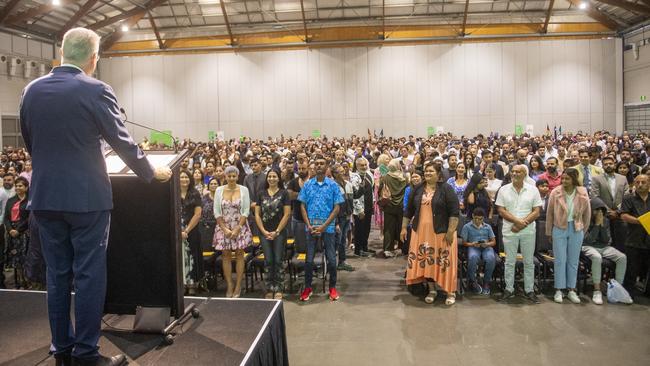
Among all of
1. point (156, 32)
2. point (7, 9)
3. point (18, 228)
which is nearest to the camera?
point (18, 228)

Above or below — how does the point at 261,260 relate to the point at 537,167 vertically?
below

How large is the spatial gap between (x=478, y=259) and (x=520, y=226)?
65cm

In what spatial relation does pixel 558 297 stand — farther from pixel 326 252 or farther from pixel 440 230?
pixel 326 252

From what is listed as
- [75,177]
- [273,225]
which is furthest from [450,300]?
[75,177]

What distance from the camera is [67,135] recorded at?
1.91 m

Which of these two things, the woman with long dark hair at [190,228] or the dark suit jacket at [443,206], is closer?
the dark suit jacket at [443,206]

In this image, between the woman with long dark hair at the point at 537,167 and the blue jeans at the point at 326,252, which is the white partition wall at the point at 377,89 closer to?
the woman with long dark hair at the point at 537,167

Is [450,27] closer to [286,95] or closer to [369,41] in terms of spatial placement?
[369,41]

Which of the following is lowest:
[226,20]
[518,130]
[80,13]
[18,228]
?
[18,228]

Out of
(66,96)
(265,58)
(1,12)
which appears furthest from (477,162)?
(1,12)

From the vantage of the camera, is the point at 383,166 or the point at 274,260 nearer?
the point at 274,260

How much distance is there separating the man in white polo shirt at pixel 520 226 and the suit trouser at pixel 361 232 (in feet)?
8.46

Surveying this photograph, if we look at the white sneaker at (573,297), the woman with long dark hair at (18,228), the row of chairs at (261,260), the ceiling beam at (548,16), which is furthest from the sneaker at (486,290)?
the ceiling beam at (548,16)

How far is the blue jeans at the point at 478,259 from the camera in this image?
5617 mm
